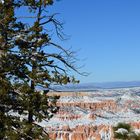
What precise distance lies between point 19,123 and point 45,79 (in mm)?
2014

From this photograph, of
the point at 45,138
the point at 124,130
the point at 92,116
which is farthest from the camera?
the point at 92,116

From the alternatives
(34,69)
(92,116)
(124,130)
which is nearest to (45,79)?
(34,69)

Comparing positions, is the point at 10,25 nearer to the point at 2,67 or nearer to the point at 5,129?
the point at 2,67

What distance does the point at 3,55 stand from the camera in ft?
65.6

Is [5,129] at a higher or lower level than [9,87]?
lower

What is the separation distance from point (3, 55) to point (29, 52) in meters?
1.11

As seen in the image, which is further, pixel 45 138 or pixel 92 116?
pixel 92 116

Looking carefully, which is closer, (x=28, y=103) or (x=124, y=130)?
(x=124, y=130)

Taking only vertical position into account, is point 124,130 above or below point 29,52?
below

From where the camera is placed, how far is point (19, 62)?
20297mm

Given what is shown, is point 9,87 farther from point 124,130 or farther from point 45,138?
point 124,130

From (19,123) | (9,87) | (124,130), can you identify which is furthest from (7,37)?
(124,130)

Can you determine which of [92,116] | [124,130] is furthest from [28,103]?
[92,116]

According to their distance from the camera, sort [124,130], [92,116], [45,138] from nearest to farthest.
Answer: [124,130], [45,138], [92,116]
